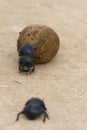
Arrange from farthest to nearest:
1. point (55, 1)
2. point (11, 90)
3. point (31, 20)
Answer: point (55, 1)
point (31, 20)
point (11, 90)

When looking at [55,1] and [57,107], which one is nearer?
[57,107]

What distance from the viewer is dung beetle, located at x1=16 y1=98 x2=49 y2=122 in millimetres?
6113

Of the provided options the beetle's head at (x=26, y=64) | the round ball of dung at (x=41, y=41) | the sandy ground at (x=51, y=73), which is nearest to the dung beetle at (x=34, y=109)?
the sandy ground at (x=51, y=73)

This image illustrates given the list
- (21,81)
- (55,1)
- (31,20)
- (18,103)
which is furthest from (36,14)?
(18,103)

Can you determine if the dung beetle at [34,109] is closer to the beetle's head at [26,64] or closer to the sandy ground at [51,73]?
the sandy ground at [51,73]

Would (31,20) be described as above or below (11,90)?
below

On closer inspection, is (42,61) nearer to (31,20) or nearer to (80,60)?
(80,60)

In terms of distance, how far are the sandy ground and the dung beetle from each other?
3.3 inches

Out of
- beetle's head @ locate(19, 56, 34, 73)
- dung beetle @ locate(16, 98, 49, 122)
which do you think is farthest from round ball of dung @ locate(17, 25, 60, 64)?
dung beetle @ locate(16, 98, 49, 122)

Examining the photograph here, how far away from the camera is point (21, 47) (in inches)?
302

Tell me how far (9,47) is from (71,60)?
1312mm

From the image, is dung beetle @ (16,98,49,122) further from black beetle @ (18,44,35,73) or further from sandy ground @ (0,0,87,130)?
black beetle @ (18,44,35,73)

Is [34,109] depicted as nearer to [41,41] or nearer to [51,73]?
[51,73]

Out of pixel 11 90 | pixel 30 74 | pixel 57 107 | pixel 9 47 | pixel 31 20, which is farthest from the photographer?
pixel 31 20
